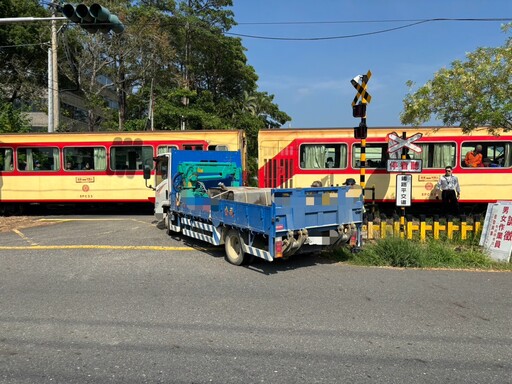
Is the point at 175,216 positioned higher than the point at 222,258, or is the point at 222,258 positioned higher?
the point at 175,216

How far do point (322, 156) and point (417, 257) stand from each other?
6228 mm

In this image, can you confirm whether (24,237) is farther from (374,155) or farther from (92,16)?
(374,155)

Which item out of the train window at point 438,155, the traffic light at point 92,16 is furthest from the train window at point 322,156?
the traffic light at point 92,16

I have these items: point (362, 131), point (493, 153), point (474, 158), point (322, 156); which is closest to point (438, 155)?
point (474, 158)

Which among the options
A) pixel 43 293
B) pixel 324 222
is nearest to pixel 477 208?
pixel 324 222

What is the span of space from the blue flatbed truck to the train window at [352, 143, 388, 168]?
17.5ft

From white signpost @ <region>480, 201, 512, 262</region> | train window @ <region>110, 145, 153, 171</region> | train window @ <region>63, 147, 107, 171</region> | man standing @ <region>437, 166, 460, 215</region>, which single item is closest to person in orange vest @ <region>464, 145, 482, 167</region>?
man standing @ <region>437, 166, 460, 215</region>

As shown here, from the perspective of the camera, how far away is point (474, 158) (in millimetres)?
12508

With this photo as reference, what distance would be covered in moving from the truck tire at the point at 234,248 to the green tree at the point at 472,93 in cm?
469

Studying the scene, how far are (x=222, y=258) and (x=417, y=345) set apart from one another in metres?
4.53

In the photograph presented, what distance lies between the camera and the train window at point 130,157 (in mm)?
14570

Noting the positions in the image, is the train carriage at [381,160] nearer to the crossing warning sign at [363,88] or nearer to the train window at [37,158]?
the crossing warning sign at [363,88]

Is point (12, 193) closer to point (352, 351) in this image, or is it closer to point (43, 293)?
point (43, 293)

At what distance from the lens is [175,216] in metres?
9.89
